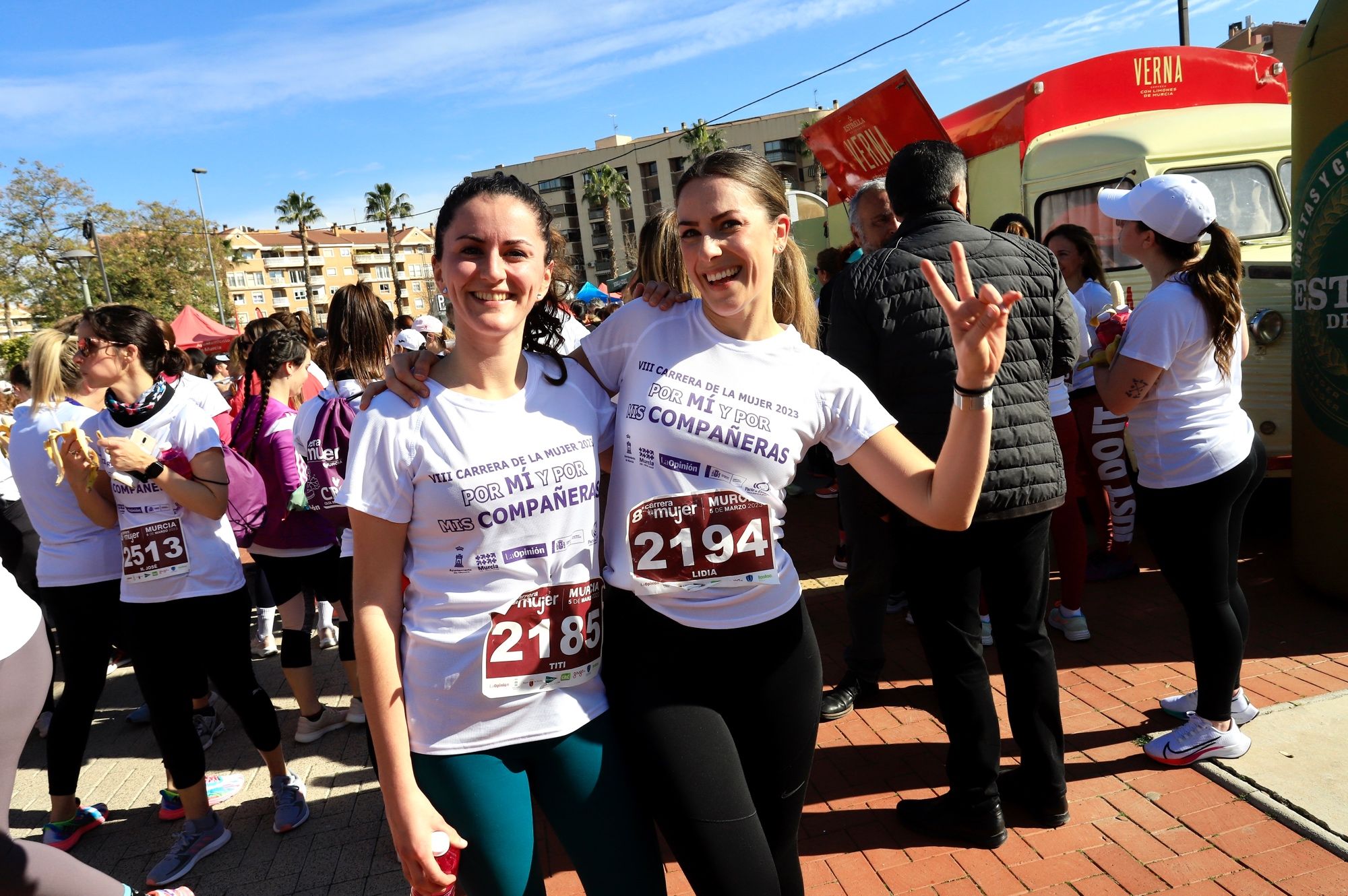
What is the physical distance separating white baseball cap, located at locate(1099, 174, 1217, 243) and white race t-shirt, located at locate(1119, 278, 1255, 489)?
194 mm

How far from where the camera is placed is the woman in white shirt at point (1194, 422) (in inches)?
122

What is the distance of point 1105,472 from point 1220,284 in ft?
8.39

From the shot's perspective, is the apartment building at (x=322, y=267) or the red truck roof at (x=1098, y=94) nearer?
the red truck roof at (x=1098, y=94)

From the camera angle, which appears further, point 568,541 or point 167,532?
point 167,532

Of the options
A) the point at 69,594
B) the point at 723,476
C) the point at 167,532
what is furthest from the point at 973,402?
the point at 69,594

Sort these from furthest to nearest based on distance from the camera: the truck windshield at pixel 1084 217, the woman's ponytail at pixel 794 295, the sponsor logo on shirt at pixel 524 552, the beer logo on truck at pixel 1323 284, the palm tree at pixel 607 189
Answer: the palm tree at pixel 607 189
the truck windshield at pixel 1084 217
the beer logo on truck at pixel 1323 284
the woman's ponytail at pixel 794 295
the sponsor logo on shirt at pixel 524 552

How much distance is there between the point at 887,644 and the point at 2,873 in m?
3.87

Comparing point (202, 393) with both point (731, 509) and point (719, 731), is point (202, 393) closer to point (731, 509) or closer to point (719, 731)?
point (731, 509)

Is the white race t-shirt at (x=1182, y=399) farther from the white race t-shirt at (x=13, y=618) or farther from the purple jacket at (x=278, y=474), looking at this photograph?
the purple jacket at (x=278, y=474)

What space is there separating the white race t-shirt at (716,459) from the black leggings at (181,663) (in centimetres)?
222

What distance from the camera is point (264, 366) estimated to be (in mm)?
4484

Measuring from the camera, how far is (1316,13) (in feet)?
14.4

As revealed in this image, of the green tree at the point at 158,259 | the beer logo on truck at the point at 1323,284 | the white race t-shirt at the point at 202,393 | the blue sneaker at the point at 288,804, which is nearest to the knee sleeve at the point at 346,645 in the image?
the blue sneaker at the point at 288,804

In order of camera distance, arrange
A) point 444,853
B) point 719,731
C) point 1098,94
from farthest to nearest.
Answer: point 1098,94 → point 719,731 → point 444,853
